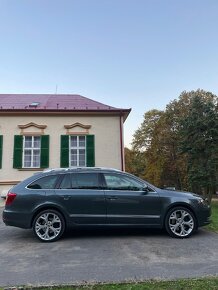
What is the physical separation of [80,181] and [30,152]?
35.5 ft

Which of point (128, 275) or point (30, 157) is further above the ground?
point (30, 157)

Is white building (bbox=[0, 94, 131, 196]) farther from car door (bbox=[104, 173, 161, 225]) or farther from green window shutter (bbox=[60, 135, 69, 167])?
car door (bbox=[104, 173, 161, 225])

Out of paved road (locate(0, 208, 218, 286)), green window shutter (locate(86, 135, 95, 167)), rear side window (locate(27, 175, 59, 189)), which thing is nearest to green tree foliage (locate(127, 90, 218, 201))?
green window shutter (locate(86, 135, 95, 167))

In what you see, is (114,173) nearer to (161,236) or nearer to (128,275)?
(161,236)

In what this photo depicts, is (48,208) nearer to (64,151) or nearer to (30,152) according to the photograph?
(64,151)

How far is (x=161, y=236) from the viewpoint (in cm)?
748

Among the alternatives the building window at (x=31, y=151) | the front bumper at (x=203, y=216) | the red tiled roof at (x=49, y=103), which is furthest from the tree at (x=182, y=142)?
the front bumper at (x=203, y=216)

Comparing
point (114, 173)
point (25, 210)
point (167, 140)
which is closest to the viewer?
point (25, 210)

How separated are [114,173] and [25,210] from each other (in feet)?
7.45

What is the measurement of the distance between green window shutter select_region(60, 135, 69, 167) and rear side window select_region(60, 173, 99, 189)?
10.0 metres

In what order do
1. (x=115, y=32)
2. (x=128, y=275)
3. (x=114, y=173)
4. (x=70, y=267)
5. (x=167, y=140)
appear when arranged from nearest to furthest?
(x=128, y=275), (x=70, y=267), (x=114, y=173), (x=115, y=32), (x=167, y=140)

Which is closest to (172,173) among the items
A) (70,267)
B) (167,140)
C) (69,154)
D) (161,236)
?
(167,140)

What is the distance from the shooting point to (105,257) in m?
5.71

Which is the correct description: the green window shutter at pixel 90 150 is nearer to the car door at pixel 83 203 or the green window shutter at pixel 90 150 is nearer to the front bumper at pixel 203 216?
the car door at pixel 83 203
